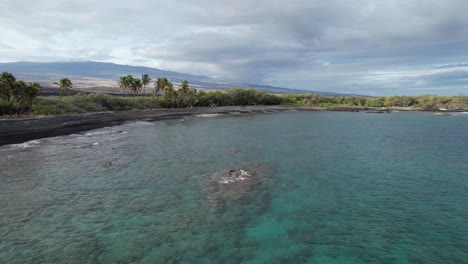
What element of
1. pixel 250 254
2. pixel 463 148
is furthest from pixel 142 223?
pixel 463 148

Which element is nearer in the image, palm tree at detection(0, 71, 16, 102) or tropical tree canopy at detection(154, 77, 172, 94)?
palm tree at detection(0, 71, 16, 102)

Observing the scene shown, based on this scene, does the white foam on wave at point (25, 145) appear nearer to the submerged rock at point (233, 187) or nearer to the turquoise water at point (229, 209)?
the turquoise water at point (229, 209)

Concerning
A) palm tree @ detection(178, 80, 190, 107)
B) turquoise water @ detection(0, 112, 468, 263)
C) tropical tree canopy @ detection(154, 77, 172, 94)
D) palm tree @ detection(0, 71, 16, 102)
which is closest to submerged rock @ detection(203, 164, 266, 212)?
turquoise water @ detection(0, 112, 468, 263)

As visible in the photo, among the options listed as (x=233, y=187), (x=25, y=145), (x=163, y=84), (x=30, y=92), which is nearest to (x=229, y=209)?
(x=233, y=187)

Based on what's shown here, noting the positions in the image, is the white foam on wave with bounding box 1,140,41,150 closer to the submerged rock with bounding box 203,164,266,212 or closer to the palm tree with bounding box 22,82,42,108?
the submerged rock with bounding box 203,164,266,212

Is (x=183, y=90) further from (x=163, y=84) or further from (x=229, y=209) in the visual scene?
(x=229, y=209)

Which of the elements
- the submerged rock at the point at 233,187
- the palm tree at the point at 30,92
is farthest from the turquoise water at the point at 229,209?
the palm tree at the point at 30,92
